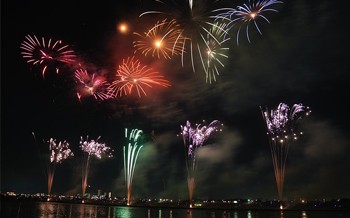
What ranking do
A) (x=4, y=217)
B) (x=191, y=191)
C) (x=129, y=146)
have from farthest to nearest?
(x=191, y=191) < (x=129, y=146) < (x=4, y=217)

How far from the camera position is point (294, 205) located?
138 metres

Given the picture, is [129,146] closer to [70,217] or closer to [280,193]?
[70,217]

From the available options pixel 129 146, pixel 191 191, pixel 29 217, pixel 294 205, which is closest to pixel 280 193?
pixel 191 191

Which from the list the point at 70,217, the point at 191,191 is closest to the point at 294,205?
the point at 191,191

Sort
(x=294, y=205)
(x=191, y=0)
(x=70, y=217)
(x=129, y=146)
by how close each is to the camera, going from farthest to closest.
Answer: (x=294, y=205) → (x=129, y=146) → (x=70, y=217) → (x=191, y=0)

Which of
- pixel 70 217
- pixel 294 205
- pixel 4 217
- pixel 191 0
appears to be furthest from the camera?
pixel 294 205

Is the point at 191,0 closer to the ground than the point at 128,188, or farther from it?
farther from it

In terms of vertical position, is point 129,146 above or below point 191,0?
below

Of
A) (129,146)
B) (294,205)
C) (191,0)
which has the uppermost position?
(191,0)

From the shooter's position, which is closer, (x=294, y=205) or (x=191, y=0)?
(x=191, y=0)

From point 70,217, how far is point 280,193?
121 feet

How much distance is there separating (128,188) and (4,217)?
3634cm

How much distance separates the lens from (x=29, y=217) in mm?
38562

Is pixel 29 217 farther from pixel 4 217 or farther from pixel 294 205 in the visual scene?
pixel 294 205
